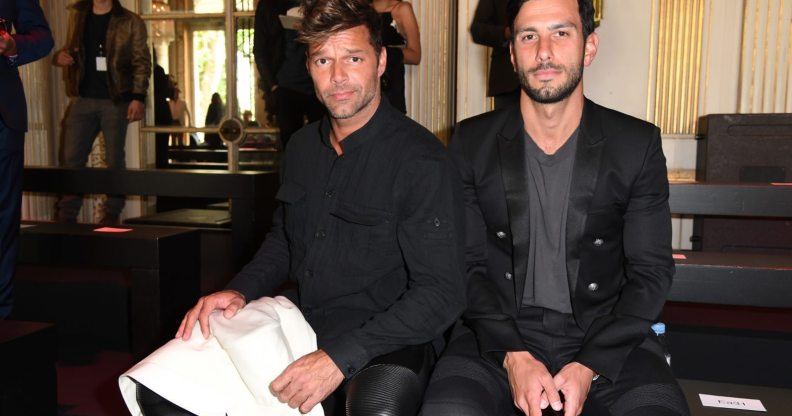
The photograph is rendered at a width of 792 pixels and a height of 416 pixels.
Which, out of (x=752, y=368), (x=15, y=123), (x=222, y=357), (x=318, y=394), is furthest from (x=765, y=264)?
(x=15, y=123)

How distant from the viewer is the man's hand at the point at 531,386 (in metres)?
1.51

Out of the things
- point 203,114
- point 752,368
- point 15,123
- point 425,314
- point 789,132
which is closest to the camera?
point 425,314

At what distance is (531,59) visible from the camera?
1.72 m

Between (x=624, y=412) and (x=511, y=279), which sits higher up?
(x=511, y=279)

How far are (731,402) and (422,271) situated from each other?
3.91 ft

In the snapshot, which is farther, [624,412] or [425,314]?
[425,314]

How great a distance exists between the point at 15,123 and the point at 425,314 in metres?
2.16

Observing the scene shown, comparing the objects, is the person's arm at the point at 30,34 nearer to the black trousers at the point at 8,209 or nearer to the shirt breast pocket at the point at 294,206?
the black trousers at the point at 8,209

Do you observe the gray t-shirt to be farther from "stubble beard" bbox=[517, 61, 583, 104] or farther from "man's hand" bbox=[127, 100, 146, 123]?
"man's hand" bbox=[127, 100, 146, 123]

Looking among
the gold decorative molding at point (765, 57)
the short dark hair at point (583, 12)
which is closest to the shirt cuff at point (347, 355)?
the short dark hair at point (583, 12)

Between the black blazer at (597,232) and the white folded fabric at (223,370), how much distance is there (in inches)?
20.1

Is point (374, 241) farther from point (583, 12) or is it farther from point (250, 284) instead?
point (583, 12)

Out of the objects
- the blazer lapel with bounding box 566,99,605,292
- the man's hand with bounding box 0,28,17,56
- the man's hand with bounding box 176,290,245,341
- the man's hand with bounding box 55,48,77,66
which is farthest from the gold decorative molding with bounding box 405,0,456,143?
the man's hand with bounding box 176,290,245,341

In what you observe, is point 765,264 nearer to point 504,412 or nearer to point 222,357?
point 504,412
